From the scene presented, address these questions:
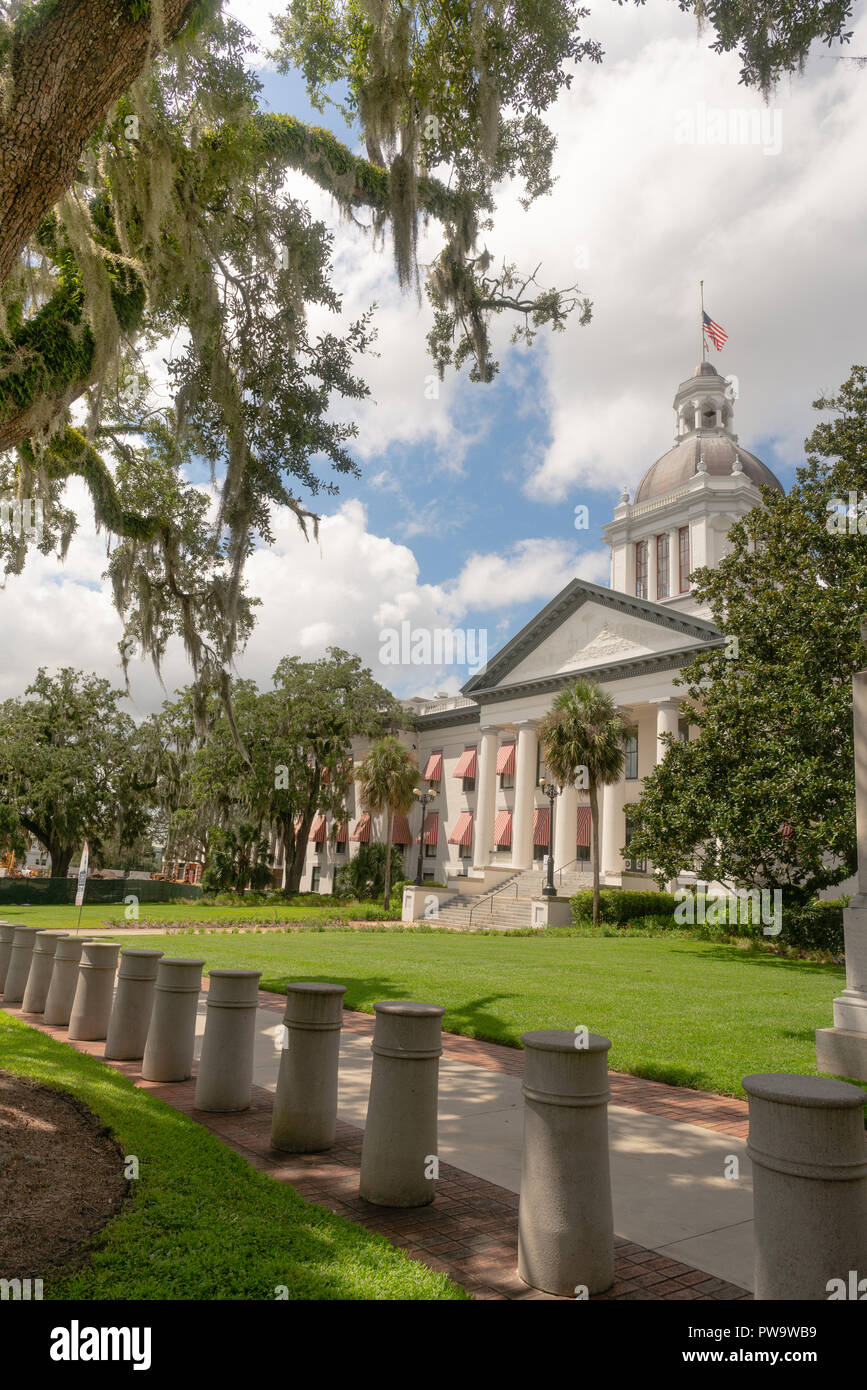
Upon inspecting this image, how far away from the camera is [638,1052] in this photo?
8.59 metres

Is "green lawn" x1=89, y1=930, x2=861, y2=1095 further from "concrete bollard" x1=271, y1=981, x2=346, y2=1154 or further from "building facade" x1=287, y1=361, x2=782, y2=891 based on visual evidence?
"building facade" x1=287, y1=361, x2=782, y2=891

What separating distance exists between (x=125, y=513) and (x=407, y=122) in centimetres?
594

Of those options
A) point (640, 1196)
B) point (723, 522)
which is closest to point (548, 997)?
point (640, 1196)

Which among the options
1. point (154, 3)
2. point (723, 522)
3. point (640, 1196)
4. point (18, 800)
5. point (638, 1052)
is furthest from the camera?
point (723, 522)

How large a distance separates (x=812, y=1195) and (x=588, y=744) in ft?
84.9

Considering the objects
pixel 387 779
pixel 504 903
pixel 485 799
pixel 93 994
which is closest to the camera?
pixel 93 994

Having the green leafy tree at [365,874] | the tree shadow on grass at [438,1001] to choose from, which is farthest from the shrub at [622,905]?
the tree shadow on grass at [438,1001]

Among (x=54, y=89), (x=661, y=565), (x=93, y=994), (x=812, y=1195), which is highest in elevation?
(x=661, y=565)

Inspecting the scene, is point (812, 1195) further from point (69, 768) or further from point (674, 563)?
point (674, 563)

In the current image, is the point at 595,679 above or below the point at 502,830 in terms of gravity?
above

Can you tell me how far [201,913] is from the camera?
104 feet

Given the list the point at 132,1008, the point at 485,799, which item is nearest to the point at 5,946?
the point at 132,1008
